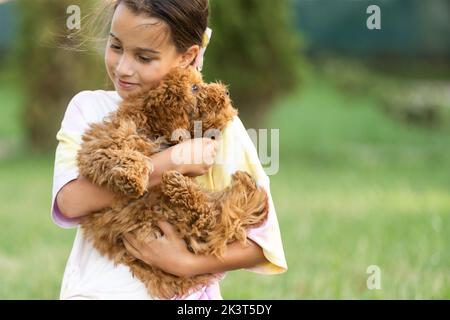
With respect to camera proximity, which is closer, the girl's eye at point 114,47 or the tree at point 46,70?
the girl's eye at point 114,47

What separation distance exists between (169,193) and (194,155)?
158 millimetres

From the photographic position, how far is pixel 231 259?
2.79 m

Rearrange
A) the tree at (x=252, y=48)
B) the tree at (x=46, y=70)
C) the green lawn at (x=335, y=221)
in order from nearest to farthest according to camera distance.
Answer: the green lawn at (x=335, y=221) → the tree at (x=252, y=48) → the tree at (x=46, y=70)

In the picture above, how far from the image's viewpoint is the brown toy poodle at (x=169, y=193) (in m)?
2.71

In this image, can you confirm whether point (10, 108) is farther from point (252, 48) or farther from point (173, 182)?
point (173, 182)

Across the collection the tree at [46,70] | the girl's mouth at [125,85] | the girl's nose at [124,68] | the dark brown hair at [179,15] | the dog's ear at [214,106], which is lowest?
the dog's ear at [214,106]

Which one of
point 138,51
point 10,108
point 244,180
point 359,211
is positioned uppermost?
point 10,108

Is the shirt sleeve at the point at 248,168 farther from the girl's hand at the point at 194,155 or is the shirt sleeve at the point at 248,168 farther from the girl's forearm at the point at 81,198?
the girl's forearm at the point at 81,198

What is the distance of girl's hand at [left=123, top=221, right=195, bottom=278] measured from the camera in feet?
9.02

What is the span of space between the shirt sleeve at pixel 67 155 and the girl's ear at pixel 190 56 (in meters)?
0.42

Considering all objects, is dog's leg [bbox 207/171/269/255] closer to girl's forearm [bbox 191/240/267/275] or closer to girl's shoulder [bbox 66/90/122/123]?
girl's forearm [bbox 191/240/267/275]

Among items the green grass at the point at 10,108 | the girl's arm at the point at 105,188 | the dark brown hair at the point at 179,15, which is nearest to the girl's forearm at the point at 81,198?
the girl's arm at the point at 105,188

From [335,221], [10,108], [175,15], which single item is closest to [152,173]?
[175,15]
